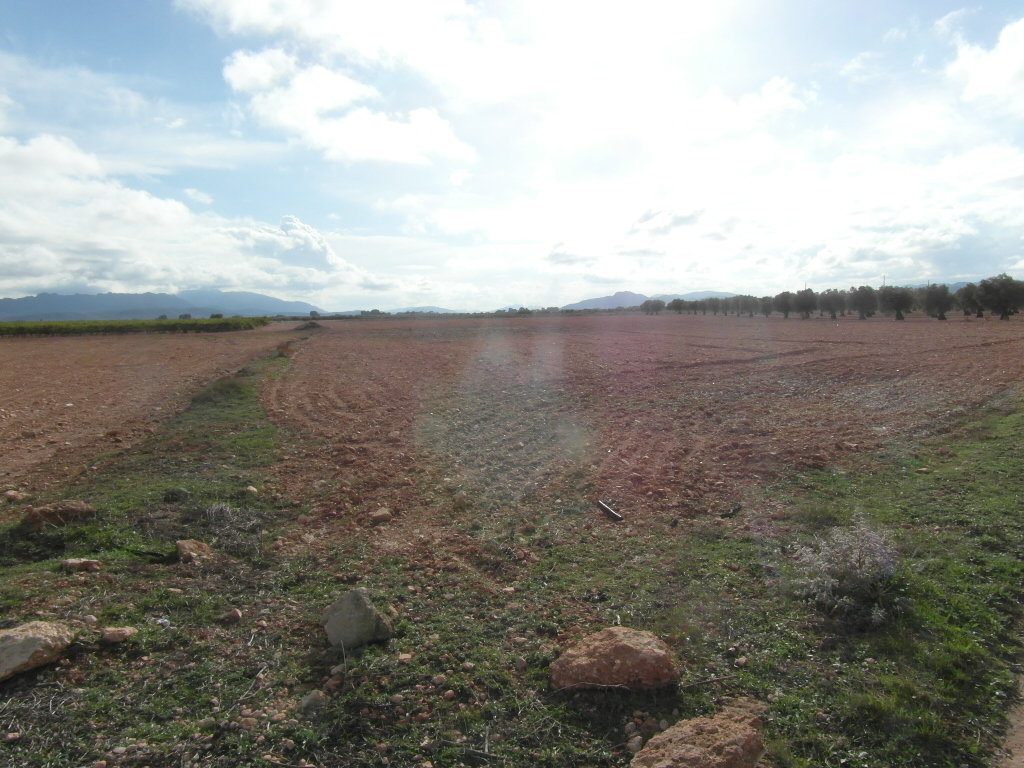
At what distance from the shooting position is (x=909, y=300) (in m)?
58.8

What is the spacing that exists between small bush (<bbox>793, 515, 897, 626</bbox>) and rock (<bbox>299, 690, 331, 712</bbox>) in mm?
3528

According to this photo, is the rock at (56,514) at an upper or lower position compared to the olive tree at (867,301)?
lower

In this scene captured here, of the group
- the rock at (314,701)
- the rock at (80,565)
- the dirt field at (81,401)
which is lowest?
the rock at (314,701)

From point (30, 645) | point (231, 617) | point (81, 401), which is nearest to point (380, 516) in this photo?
point (231, 617)

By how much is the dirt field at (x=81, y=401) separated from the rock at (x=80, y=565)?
3.39m

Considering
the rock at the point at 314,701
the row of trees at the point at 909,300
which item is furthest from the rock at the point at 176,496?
the row of trees at the point at 909,300

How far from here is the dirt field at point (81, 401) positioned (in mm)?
8648

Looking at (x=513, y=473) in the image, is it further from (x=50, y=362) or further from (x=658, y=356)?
(x=50, y=362)

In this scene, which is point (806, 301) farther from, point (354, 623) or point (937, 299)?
point (354, 623)

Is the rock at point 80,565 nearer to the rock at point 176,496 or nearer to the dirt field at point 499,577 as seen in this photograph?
the dirt field at point 499,577

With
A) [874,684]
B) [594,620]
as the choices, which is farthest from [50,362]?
[874,684]

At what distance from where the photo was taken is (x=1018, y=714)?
128 inches

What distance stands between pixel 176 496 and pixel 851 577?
22.7 ft

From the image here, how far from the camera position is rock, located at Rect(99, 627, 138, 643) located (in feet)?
12.8
